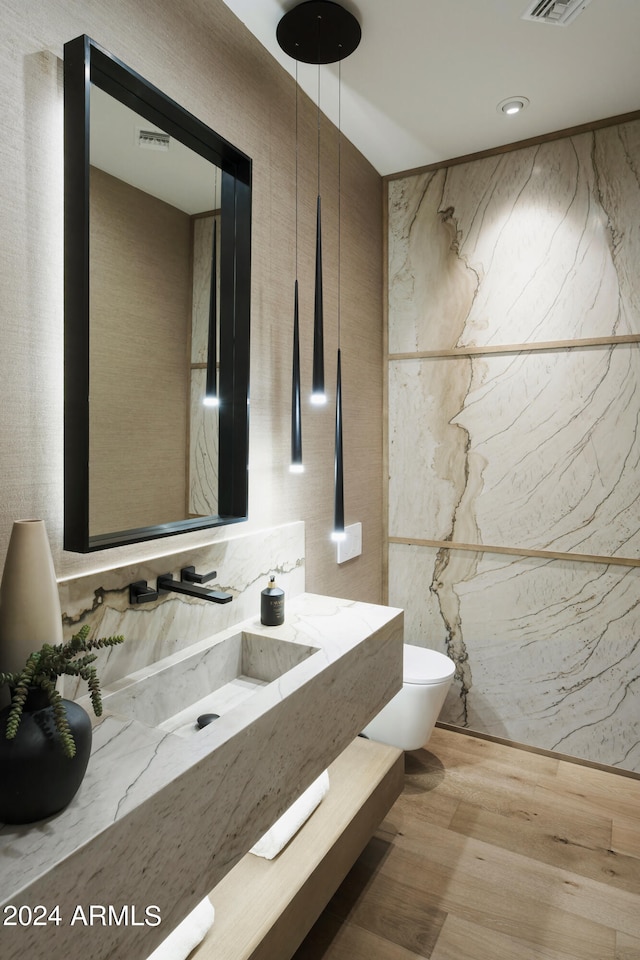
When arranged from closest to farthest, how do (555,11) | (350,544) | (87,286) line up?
(87,286) → (555,11) → (350,544)

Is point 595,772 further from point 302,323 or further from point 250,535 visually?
point 302,323

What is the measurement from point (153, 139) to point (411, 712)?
76.2 inches

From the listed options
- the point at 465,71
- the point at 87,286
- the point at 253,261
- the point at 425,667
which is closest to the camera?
the point at 87,286

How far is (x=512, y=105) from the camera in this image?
2.06 meters

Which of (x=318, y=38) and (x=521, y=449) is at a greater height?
(x=318, y=38)

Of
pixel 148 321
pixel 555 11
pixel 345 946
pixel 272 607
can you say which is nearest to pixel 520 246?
pixel 555 11

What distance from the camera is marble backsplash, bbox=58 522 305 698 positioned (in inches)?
45.4

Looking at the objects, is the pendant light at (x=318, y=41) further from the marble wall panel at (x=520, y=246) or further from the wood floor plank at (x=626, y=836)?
the wood floor plank at (x=626, y=836)

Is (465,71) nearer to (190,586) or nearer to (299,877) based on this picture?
(190,586)

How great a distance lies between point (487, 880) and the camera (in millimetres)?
1699

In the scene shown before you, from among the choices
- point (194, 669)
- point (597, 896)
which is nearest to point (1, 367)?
point (194, 669)

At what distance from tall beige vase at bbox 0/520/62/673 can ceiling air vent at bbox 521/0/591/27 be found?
189 cm

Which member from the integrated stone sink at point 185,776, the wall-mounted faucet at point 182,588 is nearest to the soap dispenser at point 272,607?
the integrated stone sink at point 185,776

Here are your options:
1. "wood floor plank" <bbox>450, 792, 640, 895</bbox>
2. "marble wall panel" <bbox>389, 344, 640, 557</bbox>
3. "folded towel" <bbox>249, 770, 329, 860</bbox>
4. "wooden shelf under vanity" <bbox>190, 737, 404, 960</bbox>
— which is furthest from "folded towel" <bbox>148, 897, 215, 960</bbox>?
"marble wall panel" <bbox>389, 344, 640, 557</bbox>
